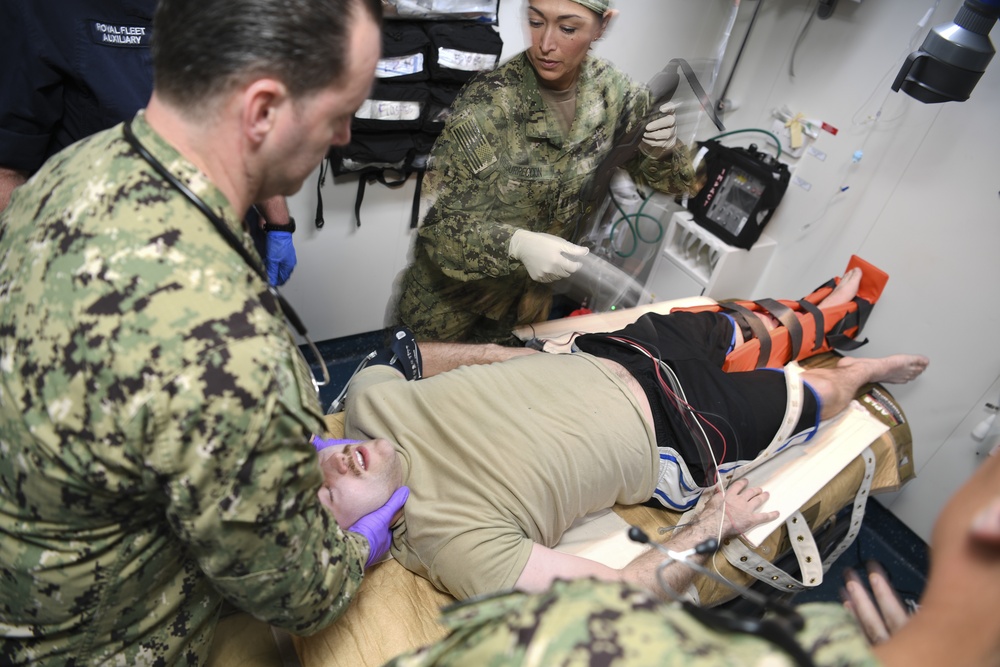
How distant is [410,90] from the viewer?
236 centimetres

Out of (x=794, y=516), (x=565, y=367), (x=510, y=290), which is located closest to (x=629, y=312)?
(x=510, y=290)

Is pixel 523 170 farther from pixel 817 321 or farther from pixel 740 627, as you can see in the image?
pixel 740 627

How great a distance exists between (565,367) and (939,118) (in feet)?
6.36

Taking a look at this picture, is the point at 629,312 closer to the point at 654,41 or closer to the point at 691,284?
the point at 691,284

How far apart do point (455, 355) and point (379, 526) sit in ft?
2.46

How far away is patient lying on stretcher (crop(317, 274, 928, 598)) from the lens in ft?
4.65

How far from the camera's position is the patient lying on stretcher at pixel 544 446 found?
142 centimetres

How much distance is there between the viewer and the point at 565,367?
1.79 metres

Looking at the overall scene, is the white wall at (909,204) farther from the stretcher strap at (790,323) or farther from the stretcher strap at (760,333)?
the stretcher strap at (760,333)

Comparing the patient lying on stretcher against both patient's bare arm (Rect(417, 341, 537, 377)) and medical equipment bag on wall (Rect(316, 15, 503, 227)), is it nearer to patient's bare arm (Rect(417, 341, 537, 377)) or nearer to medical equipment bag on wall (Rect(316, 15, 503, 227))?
patient's bare arm (Rect(417, 341, 537, 377))

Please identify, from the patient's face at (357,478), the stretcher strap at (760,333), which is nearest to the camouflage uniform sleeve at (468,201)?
the patient's face at (357,478)

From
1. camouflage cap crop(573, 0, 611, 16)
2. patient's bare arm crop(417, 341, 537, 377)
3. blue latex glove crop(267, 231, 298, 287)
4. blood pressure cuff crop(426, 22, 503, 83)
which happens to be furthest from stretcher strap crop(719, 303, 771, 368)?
blue latex glove crop(267, 231, 298, 287)

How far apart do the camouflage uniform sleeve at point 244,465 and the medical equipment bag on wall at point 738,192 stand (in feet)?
8.79

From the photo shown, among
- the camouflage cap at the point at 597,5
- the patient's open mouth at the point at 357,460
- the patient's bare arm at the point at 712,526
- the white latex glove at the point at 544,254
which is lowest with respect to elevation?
the patient's bare arm at the point at 712,526
